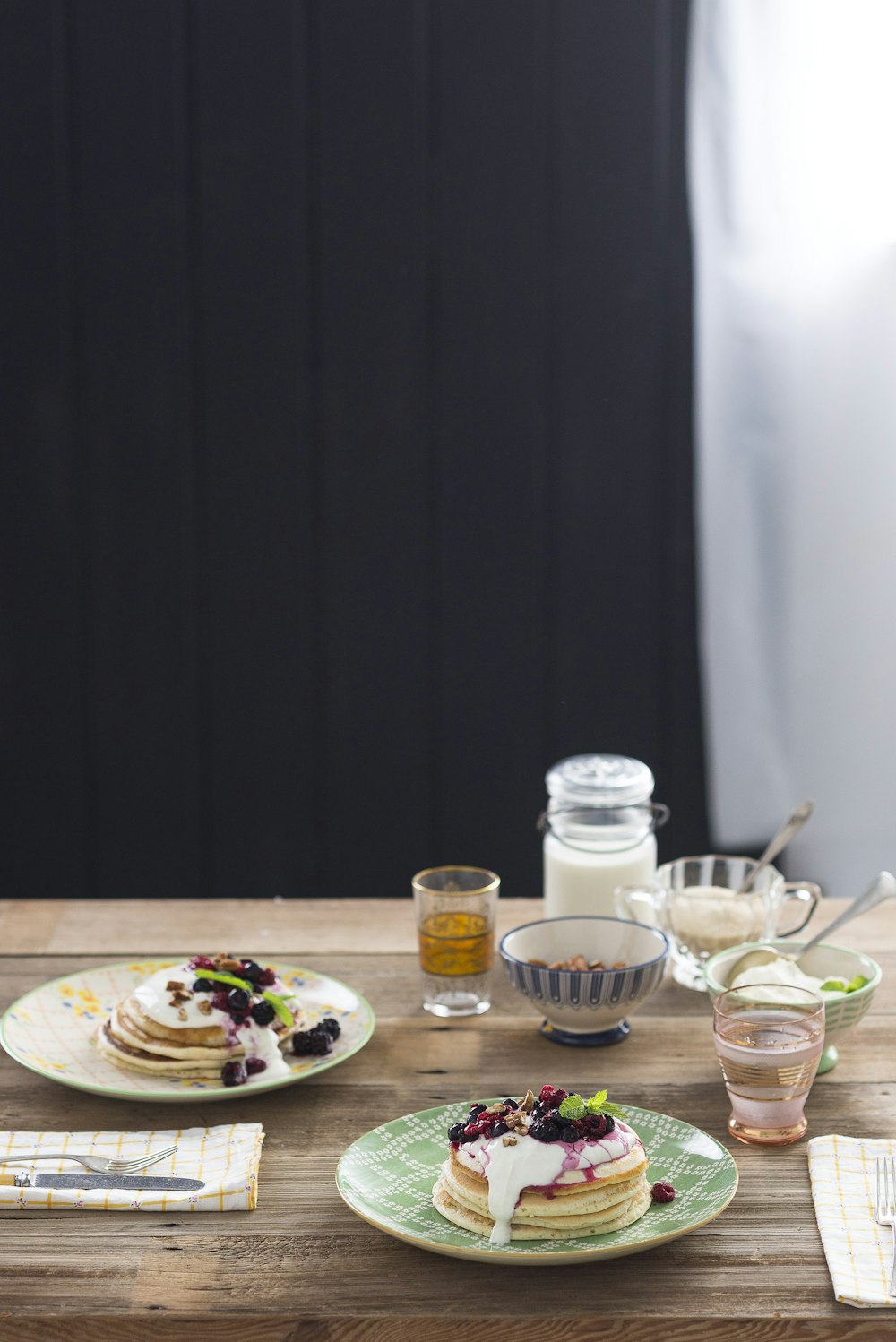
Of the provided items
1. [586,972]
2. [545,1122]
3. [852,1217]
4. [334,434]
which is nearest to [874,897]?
[586,972]

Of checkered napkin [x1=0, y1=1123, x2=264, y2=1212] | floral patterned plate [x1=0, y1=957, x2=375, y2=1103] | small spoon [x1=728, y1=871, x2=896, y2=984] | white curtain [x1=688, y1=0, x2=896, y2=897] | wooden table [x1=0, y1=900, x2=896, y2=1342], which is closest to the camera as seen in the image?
wooden table [x1=0, y1=900, x2=896, y2=1342]

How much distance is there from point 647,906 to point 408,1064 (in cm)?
31

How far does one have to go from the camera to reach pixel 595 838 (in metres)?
1.47

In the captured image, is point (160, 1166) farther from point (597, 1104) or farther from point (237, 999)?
point (597, 1104)

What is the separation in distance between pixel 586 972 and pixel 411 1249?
329 millimetres

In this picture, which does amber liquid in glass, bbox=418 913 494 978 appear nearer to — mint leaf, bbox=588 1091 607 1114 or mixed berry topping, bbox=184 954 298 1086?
mixed berry topping, bbox=184 954 298 1086

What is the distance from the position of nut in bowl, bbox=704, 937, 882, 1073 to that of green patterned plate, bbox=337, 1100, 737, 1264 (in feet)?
0.45

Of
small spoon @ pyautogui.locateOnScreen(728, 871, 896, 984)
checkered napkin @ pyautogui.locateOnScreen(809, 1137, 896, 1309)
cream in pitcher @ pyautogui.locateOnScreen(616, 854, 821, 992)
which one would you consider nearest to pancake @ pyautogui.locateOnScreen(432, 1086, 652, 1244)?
checkered napkin @ pyautogui.locateOnScreen(809, 1137, 896, 1309)

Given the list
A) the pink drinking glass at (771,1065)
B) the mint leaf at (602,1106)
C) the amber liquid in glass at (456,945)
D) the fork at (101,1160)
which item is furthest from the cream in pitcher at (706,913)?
the fork at (101,1160)

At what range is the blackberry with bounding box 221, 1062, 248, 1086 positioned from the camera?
111 cm

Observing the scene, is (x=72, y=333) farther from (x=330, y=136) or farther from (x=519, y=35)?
(x=519, y=35)

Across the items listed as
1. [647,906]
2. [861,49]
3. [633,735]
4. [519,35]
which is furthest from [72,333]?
[647,906]

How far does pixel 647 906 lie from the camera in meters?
1.39

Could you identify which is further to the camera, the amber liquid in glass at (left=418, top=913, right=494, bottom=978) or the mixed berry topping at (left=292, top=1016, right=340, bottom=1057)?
the amber liquid in glass at (left=418, top=913, right=494, bottom=978)
